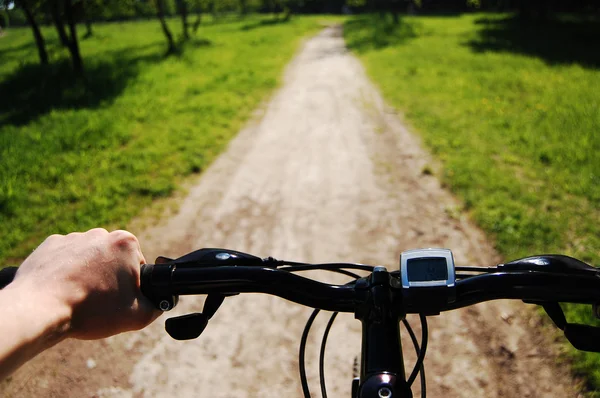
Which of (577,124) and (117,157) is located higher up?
(117,157)

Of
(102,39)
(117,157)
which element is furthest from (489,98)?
(102,39)

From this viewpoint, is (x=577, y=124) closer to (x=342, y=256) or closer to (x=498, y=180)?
(x=498, y=180)

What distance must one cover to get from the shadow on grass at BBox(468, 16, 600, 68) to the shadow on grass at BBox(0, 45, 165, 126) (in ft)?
46.3

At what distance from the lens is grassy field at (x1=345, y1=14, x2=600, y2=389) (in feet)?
16.6

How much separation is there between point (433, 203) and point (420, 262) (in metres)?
4.71

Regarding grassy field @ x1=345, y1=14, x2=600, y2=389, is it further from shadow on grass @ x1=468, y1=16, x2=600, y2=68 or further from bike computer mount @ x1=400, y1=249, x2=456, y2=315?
bike computer mount @ x1=400, y1=249, x2=456, y2=315

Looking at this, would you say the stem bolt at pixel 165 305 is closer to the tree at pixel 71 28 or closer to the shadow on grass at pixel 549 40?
the tree at pixel 71 28

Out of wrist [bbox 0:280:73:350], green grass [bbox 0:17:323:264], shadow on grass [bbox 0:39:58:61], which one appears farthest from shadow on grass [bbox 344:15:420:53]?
wrist [bbox 0:280:73:350]

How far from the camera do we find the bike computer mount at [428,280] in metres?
1.29

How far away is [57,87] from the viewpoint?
11836mm

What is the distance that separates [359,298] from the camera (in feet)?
4.65

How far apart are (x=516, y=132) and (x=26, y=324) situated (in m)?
8.65

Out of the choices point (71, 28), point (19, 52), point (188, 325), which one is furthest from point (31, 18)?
point (188, 325)

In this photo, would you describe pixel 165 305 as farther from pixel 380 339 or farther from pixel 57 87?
pixel 57 87
